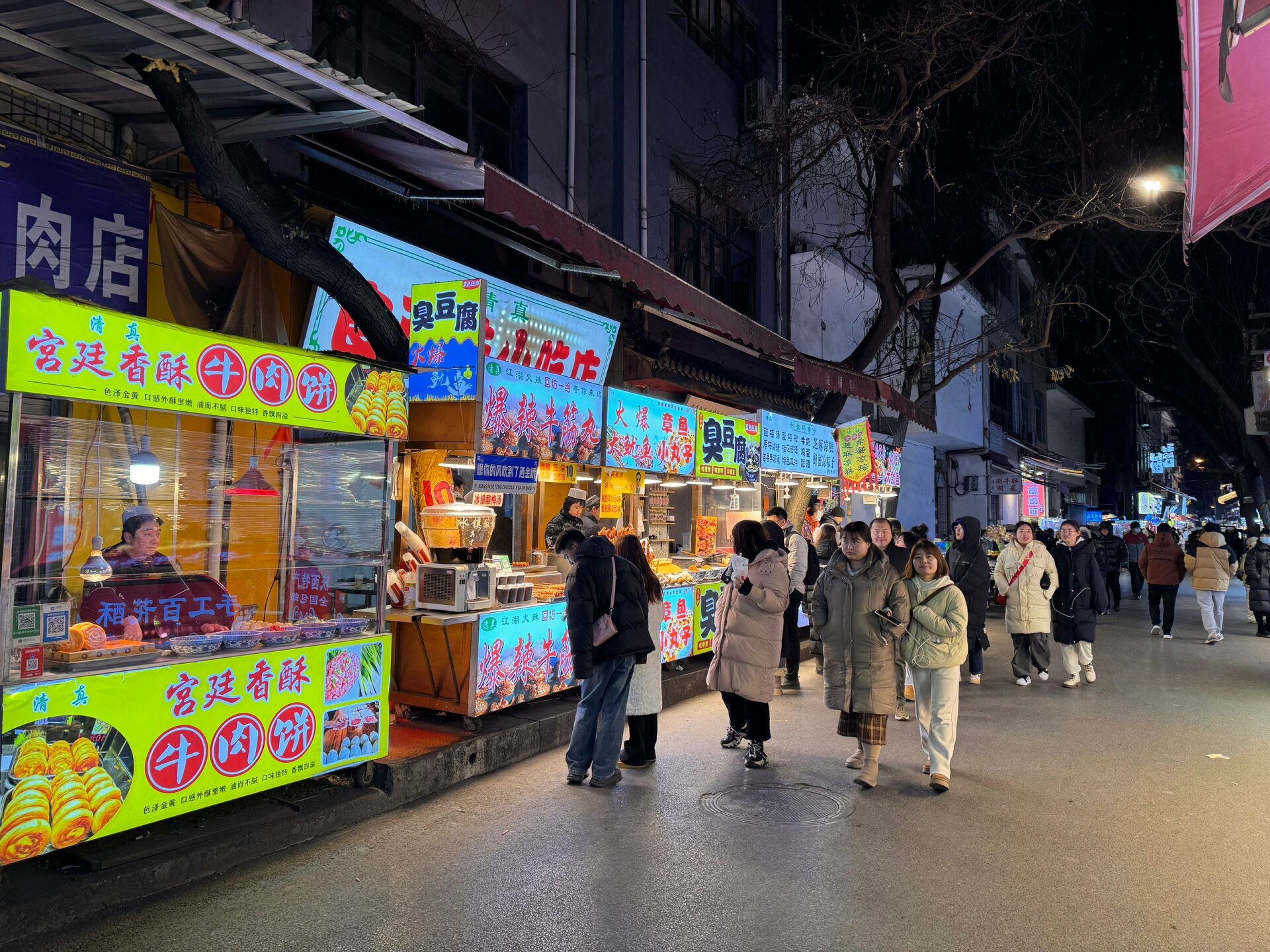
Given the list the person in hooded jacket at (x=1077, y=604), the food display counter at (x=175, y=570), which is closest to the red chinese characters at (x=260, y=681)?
the food display counter at (x=175, y=570)

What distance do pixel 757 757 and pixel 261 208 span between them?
17.8 feet

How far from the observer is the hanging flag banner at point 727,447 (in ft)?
36.6

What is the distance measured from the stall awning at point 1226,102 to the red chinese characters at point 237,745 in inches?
216

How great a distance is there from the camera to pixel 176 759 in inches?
185

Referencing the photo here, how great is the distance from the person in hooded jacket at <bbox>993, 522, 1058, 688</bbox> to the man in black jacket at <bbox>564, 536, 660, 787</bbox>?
580 centimetres

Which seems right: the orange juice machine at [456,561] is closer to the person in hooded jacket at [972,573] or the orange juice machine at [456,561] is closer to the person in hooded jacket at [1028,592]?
the person in hooded jacket at [972,573]

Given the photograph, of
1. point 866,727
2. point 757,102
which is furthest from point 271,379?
point 757,102

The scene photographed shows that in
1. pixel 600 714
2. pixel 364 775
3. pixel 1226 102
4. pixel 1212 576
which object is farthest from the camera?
pixel 1212 576

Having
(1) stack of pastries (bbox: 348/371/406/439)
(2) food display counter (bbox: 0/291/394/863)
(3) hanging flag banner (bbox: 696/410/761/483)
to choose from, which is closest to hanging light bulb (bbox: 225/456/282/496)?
(2) food display counter (bbox: 0/291/394/863)

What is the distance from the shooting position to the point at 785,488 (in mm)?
14258

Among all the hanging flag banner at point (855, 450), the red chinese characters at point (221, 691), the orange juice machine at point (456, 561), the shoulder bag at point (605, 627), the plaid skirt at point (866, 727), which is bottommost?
the plaid skirt at point (866, 727)

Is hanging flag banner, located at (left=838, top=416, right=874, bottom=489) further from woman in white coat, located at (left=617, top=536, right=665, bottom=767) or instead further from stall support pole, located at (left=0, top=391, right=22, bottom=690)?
stall support pole, located at (left=0, top=391, right=22, bottom=690)

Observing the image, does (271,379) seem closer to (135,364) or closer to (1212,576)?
(135,364)

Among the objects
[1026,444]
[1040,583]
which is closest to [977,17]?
[1040,583]
